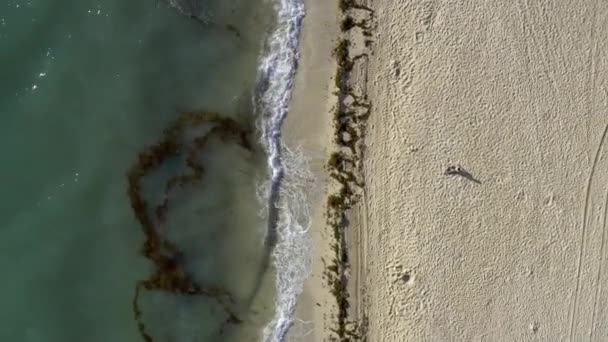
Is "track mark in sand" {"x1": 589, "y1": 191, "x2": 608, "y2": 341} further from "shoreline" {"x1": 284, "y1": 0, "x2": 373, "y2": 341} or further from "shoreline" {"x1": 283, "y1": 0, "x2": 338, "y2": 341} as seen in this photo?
"shoreline" {"x1": 283, "y1": 0, "x2": 338, "y2": 341}

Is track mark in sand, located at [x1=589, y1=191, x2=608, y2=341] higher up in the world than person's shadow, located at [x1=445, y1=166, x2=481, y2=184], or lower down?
lower down

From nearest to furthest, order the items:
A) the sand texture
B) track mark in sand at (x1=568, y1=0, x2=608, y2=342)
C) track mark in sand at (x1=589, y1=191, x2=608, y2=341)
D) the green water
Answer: the green water < the sand texture < track mark in sand at (x1=568, y1=0, x2=608, y2=342) < track mark in sand at (x1=589, y1=191, x2=608, y2=341)

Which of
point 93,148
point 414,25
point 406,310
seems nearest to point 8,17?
point 93,148

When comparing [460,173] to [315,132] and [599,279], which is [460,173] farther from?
[599,279]

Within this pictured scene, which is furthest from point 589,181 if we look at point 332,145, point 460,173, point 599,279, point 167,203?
point 167,203

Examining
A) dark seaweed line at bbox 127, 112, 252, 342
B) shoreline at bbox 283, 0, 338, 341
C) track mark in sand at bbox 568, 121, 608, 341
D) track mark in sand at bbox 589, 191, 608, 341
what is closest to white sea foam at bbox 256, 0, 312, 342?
shoreline at bbox 283, 0, 338, 341

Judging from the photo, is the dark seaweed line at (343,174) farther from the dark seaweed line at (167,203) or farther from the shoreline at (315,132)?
the dark seaweed line at (167,203)

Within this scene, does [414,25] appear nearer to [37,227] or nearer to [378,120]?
[378,120]
